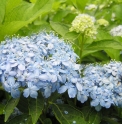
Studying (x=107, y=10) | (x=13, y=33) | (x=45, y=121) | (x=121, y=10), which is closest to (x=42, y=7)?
(x=13, y=33)

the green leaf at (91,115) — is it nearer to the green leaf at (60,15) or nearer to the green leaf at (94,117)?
the green leaf at (94,117)

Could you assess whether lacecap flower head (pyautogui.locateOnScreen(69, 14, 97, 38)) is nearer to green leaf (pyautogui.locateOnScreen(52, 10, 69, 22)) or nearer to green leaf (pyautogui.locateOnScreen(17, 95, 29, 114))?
green leaf (pyautogui.locateOnScreen(17, 95, 29, 114))

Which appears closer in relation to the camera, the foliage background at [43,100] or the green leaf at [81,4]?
the foliage background at [43,100]

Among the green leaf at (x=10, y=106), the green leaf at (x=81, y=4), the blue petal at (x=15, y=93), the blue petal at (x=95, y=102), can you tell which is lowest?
the green leaf at (x=10, y=106)

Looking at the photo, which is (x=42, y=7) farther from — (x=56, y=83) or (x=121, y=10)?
(x=121, y=10)

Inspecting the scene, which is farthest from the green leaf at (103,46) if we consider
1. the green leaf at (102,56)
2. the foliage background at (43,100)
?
the green leaf at (102,56)

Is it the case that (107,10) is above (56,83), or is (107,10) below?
above

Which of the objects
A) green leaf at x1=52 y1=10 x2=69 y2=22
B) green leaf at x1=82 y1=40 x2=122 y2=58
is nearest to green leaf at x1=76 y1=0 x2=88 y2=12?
green leaf at x1=52 y1=10 x2=69 y2=22
